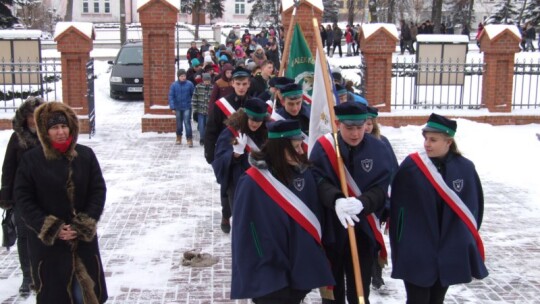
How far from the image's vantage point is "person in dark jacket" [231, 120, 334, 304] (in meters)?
4.24

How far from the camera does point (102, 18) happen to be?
74625mm

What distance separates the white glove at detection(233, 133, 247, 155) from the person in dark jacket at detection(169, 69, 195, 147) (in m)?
7.57

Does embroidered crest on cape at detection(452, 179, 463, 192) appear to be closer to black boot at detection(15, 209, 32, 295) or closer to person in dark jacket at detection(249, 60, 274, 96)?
black boot at detection(15, 209, 32, 295)

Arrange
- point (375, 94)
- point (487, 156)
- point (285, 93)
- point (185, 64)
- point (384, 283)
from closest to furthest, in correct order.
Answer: point (285, 93) → point (384, 283) → point (487, 156) → point (375, 94) → point (185, 64)

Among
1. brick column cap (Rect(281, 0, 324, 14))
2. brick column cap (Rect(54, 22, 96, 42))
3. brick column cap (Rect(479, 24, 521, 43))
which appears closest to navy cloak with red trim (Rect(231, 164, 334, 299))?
brick column cap (Rect(54, 22, 96, 42))

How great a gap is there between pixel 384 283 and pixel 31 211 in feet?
11.5

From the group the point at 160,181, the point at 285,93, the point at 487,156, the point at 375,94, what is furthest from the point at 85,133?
the point at 285,93

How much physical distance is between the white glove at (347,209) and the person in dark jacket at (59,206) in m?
1.66

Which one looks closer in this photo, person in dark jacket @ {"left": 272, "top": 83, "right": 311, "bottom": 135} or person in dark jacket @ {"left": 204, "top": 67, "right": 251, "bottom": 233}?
person in dark jacket @ {"left": 272, "top": 83, "right": 311, "bottom": 135}

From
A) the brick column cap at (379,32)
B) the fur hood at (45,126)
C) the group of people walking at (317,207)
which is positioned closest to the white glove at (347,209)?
the group of people walking at (317,207)

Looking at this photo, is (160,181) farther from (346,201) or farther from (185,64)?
(185,64)

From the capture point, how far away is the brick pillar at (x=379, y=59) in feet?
51.7

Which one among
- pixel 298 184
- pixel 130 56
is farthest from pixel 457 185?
pixel 130 56

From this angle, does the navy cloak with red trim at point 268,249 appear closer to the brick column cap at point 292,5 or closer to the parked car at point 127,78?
the brick column cap at point 292,5
